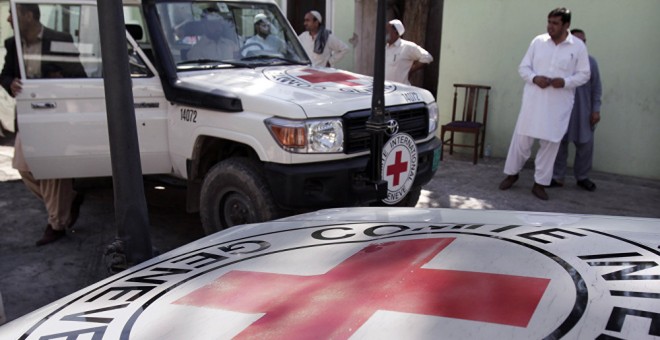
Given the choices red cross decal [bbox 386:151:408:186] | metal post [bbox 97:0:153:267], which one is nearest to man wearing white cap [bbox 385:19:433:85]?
red cross decal [bbox 386:151:408:186]

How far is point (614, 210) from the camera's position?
6.28 meters

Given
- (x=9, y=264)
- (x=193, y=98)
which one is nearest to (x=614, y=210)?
(x=193, y=98)

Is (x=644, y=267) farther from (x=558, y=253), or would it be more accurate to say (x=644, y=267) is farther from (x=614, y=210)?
(x=614, y=210)

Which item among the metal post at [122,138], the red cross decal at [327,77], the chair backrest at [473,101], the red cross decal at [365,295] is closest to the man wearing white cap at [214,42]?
the red cross decal at [327,77]

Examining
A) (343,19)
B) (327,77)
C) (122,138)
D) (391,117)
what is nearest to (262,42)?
(327,77)

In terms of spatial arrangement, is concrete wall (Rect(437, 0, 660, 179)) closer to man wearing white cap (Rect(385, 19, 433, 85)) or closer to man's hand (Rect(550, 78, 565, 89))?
man wearing white cap (Rect(385, 19, 433, 85))

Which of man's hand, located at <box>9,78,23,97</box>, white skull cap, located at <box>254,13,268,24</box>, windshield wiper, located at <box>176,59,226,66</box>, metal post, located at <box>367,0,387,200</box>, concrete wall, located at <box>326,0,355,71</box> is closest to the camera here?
metal post, located at <box>367,0,387,200</box>

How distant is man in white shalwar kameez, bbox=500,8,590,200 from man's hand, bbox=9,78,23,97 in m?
4.56

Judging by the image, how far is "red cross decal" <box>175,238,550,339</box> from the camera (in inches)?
58.7

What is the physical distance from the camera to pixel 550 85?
622 cm

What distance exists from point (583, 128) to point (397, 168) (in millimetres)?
3391

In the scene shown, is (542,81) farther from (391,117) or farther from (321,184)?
(321,184)

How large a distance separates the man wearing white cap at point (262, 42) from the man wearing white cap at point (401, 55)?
6.62ft

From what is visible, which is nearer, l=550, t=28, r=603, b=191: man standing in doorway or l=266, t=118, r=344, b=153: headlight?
l=266, t=118, r=344, b=153: headlight
